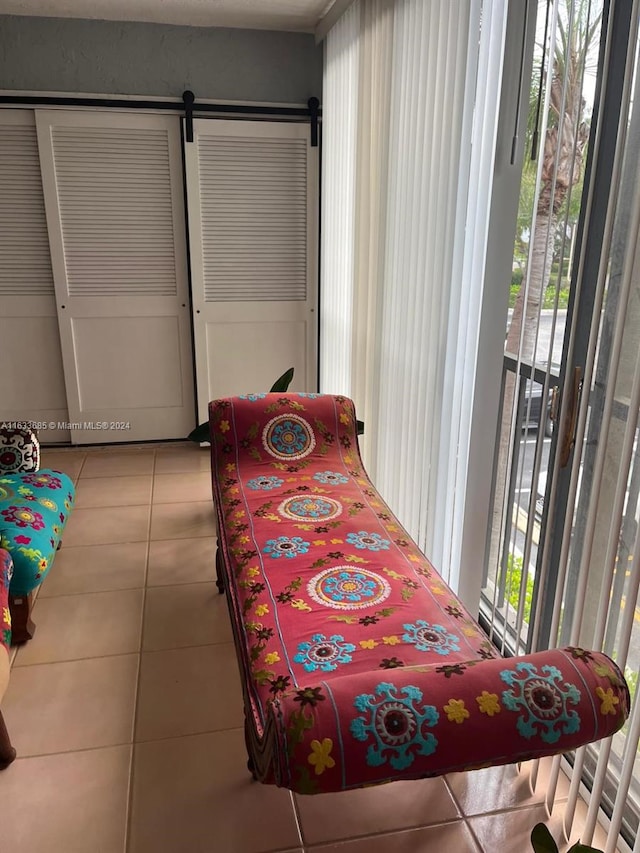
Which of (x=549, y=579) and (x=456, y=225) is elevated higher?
(x=456, y=225)

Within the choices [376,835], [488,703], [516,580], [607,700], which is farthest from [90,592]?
[607,700]

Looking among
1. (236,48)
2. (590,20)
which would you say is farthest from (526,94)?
(236,48)

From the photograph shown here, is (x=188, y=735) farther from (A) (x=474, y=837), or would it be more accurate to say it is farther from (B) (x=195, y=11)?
(B) (x=195, y=11)

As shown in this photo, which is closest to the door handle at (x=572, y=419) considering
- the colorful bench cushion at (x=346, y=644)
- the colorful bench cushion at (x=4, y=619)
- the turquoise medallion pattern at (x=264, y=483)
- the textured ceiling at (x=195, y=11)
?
the colorful bench cushion at (x=346, y=644)

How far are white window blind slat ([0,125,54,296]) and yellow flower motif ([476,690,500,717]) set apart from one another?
12.0ft

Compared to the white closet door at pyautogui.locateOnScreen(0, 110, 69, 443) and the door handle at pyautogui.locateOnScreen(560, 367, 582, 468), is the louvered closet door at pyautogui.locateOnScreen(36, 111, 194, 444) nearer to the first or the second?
the white closet door at pyautogui.locateOnScreen(0, 110, 69, 443)

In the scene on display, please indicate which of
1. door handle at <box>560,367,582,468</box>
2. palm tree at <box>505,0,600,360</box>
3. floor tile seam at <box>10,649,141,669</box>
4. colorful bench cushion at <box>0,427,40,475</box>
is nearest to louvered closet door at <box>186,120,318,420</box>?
colorful bench cushion at <box>0,427,40,475</box>

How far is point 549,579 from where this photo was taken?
1.79 m

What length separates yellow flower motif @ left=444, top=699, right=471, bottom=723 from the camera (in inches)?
41.7

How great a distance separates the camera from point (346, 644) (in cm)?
150

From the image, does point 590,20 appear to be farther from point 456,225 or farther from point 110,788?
point 110,788

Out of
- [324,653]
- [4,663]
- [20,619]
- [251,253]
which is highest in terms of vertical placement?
[251,253]

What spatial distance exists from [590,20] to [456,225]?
70 cm

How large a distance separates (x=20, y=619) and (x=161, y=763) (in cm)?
79
